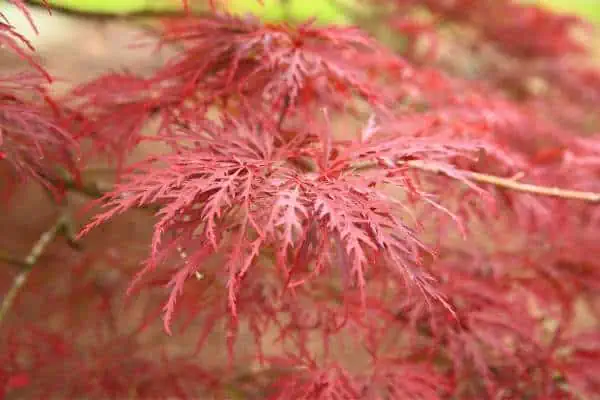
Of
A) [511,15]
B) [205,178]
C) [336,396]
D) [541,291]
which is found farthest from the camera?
[511,15]

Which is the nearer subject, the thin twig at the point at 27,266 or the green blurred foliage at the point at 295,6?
the thin twig at the point at 27,266

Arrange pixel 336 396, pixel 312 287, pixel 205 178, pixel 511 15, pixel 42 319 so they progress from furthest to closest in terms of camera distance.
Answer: pixel 511 15, pixel 42 319, pixel 312 287, pixel 336 396, pixel 205 178

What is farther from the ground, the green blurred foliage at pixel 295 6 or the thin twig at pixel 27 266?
the green blurred foliage at pixel 295 6

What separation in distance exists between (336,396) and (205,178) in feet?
1.41

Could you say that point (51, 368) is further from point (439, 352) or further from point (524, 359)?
A: point (524, 359)

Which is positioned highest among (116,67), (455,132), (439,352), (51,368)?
(116,67)

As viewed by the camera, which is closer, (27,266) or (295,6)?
(27,266)

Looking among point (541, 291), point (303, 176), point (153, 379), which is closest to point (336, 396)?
point (303, 176)

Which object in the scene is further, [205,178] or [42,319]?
[42,319]

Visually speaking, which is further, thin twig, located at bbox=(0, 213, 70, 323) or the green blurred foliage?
the green blurred foliage

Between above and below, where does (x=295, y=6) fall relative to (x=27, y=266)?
above

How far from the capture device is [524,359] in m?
1.30

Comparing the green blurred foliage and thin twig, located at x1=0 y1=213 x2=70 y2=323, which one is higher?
the green blurred foliage

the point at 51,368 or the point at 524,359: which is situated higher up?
the point at 524,359
